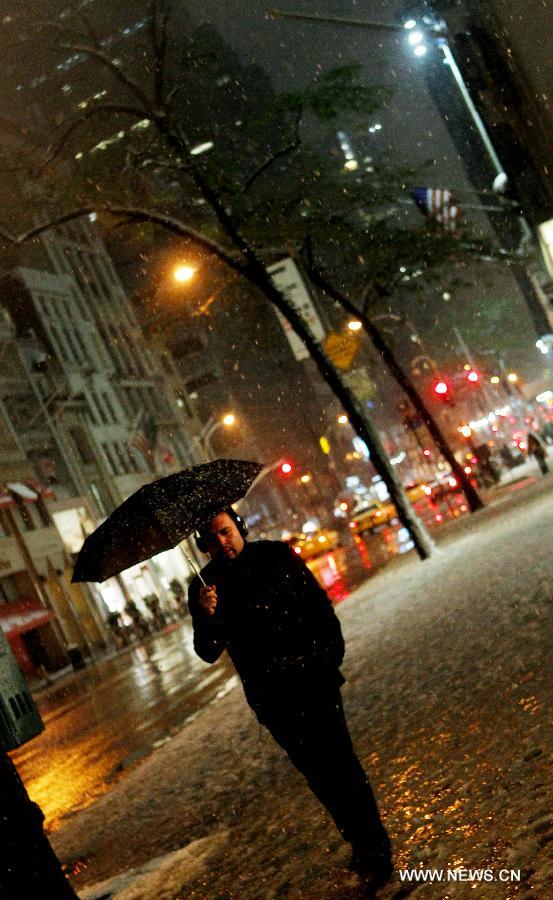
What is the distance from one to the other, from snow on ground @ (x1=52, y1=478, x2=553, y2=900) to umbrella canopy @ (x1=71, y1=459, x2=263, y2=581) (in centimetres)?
191

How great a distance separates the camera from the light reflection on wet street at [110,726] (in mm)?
12656

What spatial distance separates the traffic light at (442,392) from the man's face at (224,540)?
1068 inches

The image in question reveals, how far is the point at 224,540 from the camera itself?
5.02 m

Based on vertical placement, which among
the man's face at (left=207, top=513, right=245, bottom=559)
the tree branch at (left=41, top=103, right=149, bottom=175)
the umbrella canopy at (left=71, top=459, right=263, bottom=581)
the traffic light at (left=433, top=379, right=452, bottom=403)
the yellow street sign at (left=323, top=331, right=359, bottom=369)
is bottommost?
the man's face at (left=207, top=513, right=245, bottom=559)

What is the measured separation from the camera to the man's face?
5.01 meters

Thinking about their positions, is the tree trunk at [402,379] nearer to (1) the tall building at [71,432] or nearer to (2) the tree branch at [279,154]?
(2) the tree branch at [279,154]

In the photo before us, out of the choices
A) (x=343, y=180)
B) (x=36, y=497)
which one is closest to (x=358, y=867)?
(x=343, y=180)

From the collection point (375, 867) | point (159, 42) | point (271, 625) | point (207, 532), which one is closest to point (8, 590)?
point (159, 42)

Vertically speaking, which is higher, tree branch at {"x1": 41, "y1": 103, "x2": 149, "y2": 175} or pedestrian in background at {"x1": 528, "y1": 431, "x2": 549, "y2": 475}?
tree branch at {"x1": 41, "y1": 103, "x2": 149, "y2": 175}

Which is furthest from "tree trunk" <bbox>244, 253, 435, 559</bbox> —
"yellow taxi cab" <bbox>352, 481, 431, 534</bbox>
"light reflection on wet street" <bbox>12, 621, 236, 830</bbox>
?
"yellow taxi cab" <bbox>352, 481, 431, 534</bbox>

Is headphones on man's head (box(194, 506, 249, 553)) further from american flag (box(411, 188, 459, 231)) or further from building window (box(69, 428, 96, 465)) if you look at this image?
building window (box(69, 428, 96, 465))

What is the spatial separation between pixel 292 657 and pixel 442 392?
27.5 metres

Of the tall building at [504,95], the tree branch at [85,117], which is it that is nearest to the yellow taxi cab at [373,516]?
the tall building at [504,95]

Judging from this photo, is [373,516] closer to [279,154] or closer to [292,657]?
[279,154]
